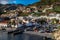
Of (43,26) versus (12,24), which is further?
(12,24)

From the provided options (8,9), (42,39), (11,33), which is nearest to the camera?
(42,39)

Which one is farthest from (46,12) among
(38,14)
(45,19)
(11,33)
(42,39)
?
(42,39)

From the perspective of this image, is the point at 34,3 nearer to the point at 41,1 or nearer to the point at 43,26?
the point at 41,1

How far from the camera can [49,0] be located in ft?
190

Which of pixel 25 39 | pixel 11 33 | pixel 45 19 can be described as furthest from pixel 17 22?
pixel 25 39

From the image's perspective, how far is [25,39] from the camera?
29.8 m

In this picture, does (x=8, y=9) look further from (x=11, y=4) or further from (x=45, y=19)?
(x=45, y=19)

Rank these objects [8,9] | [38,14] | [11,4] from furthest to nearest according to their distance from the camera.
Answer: [11,4] < [8,9] < [38,14]

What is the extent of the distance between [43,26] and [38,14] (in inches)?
316

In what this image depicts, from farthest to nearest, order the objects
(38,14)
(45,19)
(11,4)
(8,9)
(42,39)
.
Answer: (11,4) < (8,9) < (38,14) < (45,19) < (42,39)

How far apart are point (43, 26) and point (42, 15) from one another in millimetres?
6027

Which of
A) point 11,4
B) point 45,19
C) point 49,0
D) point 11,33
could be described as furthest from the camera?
point 11,4

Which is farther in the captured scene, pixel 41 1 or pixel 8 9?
pixel 8 9

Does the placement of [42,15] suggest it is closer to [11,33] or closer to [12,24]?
[12,24]
